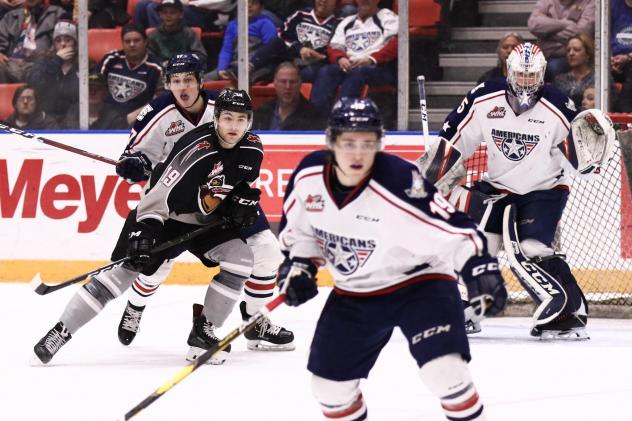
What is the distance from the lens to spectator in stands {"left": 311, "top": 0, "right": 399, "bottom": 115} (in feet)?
21.0

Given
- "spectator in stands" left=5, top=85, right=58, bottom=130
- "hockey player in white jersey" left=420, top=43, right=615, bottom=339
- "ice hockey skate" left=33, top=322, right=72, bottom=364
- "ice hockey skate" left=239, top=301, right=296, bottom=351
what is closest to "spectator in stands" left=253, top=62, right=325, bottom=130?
"spectator in stands" left=5, top=85, right=58, bottom=130

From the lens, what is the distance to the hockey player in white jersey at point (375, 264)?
2.76 m

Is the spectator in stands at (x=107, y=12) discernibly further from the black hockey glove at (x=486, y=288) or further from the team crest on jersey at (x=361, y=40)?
the black hockey glove at (x=486, y=288)

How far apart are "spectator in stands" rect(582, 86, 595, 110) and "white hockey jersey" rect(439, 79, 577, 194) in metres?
1.32

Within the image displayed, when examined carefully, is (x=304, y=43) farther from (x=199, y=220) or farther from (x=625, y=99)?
(x=199, y=220)

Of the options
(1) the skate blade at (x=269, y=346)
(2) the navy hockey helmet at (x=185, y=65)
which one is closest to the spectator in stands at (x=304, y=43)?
(2) the navy hockey helmet at (x=185, y=65)

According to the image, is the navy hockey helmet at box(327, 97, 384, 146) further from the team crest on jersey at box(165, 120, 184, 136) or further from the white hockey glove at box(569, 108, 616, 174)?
the white hockey glove at box(569, 108, 616, 174)

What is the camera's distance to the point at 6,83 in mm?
6938

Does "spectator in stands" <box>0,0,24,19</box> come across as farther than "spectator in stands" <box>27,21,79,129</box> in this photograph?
Yes

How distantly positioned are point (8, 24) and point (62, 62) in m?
0.49

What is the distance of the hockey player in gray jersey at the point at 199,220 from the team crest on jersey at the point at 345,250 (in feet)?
4.77

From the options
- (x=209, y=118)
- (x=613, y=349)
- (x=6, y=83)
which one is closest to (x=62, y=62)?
(x=6, y=83)

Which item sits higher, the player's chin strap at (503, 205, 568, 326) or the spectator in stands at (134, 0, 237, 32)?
the spectator in stands at (134, 0, 237, 32)

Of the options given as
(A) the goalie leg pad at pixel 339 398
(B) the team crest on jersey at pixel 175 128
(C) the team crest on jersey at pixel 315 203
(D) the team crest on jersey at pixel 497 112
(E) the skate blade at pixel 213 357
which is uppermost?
(D) the team crest on jersey at pixel 497 112
